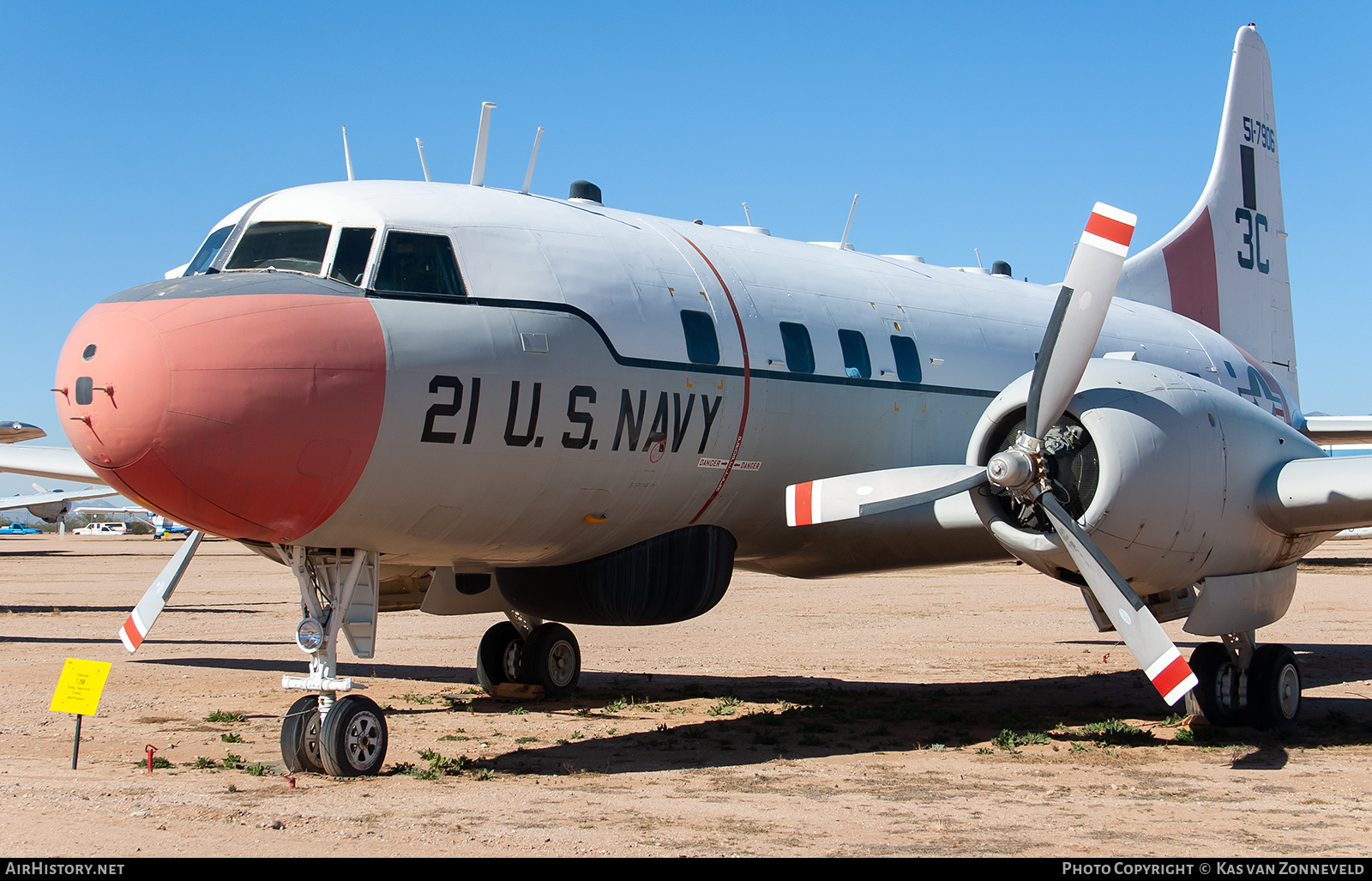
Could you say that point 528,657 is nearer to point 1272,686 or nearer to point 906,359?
point 906,359

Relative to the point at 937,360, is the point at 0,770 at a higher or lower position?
lower

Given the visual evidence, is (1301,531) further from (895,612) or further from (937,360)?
(895,612)

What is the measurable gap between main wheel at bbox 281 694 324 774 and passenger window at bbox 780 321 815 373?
4.57 m

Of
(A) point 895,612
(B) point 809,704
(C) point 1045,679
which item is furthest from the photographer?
(A) point 895,612

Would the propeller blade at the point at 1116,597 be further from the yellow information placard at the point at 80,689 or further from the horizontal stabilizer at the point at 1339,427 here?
the horizontal stabilizer at the point at 1339,427

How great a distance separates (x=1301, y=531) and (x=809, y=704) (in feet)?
15.8

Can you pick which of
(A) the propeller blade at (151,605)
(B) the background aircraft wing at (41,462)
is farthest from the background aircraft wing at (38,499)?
(A) the propeller blade at (151,605)

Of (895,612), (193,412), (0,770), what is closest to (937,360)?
(193,412)

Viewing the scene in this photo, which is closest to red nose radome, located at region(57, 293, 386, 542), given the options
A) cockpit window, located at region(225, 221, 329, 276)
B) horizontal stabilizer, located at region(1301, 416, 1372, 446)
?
cockpit window, located at region(225, 221, 329, 276)

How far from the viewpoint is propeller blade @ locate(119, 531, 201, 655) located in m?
9.08

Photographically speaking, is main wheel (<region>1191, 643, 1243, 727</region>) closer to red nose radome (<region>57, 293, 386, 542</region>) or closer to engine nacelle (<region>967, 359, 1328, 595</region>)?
engine nacelle (<region>967, 359, 1328, 595</region>)

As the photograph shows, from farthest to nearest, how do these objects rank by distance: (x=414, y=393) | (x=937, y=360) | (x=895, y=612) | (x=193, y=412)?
1. (x=895, y=612)
2. (x=937, y=360)
3. (x=414, y=393)
4. (x=193, y=412)

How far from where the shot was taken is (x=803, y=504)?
9.38m

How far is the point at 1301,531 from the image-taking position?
9844 millimetres
